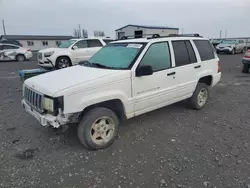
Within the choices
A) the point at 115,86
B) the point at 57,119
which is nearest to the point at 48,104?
the point at 57,119

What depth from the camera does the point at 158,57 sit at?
3.77 meters

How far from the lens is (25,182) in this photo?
2500 mm

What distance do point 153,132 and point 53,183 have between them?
2.01 m

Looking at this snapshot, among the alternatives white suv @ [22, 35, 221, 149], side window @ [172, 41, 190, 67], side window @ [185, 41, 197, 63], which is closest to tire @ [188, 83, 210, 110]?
white suv @ [22, 35, 221, 149]

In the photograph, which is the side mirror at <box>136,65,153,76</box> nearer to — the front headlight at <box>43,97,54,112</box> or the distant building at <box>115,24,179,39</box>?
the front headlight at <box>43,97,54,112</box>

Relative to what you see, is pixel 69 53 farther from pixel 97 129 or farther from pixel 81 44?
pixel 97 129

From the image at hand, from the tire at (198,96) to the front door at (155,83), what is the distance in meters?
0.87

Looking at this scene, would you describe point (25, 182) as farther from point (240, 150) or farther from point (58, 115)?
point (240, 150)

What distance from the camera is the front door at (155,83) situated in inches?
137

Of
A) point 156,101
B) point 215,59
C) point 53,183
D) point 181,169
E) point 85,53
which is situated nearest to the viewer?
point 53,183

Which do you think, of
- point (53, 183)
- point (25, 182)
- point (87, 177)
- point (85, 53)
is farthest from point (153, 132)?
point (85, 53)

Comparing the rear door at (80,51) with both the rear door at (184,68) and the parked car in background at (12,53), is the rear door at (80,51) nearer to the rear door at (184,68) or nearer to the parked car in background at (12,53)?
the rear door at (184,68)

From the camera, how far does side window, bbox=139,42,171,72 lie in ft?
11.8

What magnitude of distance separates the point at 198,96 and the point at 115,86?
2.52 m
